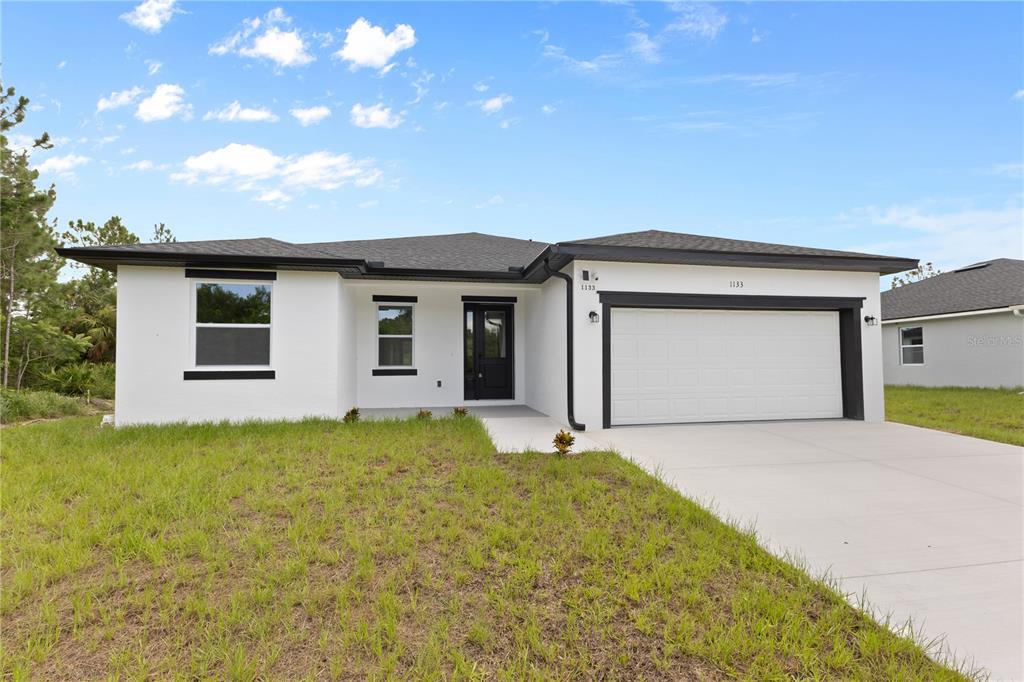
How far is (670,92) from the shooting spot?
10453 millimetres

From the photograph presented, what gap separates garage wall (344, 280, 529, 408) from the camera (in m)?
10.7

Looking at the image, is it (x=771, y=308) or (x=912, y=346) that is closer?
(x=771, y=308)

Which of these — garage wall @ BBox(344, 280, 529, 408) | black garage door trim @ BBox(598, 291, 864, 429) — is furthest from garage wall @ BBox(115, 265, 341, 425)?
black garage door trim @ BBox(598, 291, 864, 429)

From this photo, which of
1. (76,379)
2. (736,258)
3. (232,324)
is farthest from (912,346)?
(76,379)

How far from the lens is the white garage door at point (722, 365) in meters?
8.34

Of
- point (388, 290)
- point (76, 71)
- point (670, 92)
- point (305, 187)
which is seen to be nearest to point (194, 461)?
point (388, 290)

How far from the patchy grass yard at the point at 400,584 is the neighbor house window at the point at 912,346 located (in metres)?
19.0

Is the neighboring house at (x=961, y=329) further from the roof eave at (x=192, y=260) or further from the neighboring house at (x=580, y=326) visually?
the roof eave at (x=192, y=260)

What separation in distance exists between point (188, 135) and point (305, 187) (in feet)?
10.1

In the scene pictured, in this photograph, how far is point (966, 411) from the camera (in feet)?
34.2

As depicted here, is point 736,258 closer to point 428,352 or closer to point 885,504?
point 885,504

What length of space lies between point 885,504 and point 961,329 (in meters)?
17.0

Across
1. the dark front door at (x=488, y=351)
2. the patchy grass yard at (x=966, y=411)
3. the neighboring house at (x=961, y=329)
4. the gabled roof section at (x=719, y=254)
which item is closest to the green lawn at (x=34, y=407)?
the dark front door at (x=488, y=351)

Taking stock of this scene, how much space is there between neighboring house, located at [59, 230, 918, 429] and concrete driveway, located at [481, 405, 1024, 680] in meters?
0.96
